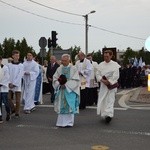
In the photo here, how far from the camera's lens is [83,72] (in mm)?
14789

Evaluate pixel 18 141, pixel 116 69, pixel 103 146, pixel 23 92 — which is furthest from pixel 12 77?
pixel 103 146

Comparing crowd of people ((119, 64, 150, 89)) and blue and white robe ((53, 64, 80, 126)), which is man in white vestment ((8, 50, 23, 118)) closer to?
blue and white robe ((53, 64, 80, 126))

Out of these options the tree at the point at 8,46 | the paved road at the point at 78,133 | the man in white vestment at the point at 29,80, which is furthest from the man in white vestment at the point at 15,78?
the tree at the point at 8,46

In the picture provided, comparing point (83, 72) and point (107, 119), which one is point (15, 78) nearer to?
point (107, 119)

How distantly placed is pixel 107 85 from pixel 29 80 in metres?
3.06

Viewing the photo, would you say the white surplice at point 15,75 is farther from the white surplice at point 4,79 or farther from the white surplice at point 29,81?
the white surplice at point 29,81

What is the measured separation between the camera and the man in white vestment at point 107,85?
11391 mm

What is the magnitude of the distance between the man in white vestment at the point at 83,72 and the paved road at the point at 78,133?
1.75m

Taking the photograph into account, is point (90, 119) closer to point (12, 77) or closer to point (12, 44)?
point (12, 77)

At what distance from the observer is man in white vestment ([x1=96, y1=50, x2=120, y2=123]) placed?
37.4 feet

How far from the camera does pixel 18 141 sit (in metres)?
8.76

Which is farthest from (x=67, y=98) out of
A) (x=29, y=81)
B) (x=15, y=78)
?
(x=29, y=81)

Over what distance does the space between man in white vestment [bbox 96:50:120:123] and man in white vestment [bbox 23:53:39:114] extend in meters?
2.60

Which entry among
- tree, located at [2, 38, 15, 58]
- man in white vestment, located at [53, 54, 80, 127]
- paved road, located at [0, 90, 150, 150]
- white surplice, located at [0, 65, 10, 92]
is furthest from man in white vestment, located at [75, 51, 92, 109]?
tree, located at [2, 38, 15, 58]
